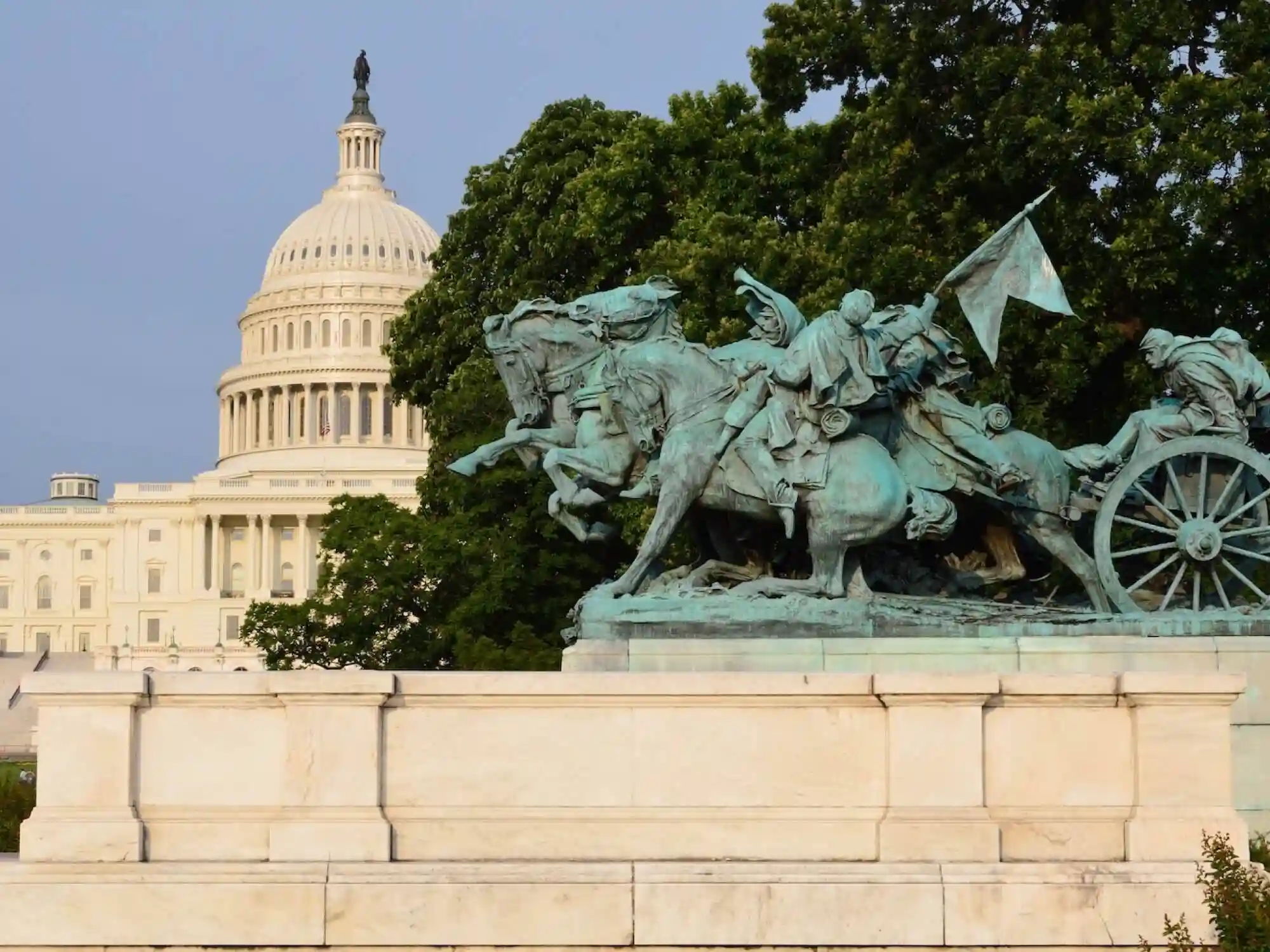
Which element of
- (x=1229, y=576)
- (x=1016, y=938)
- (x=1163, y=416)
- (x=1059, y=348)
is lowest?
(x=1016, y=938)

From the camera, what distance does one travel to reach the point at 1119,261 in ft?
85.4

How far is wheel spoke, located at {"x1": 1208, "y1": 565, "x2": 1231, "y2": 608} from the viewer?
15586 mm

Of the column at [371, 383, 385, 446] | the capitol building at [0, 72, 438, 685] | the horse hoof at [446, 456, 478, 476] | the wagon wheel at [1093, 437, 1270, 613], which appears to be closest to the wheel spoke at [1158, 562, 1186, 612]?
the wagon wheel at [1093, 437, 1270, 613]

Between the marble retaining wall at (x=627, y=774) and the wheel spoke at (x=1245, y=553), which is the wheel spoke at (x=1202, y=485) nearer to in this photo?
the wheel spoke at (x=1245, y=553)

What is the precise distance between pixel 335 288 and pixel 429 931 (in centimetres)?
13696

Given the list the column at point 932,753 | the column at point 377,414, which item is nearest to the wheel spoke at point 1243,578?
the column at point 932,753

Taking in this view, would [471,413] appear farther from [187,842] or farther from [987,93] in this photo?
[187,842]

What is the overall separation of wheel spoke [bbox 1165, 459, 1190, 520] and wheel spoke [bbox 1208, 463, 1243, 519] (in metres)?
0.16

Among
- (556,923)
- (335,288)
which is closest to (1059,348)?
(556,923)

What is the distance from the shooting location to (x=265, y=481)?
141 meters

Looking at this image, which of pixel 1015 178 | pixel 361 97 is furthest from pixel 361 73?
pixel 1015 178

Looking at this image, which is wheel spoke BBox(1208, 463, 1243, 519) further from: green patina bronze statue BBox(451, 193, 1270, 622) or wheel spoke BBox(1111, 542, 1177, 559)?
wheel spoke BBox(1111, 542, 1177, 559)

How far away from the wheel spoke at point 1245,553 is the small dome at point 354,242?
433ft

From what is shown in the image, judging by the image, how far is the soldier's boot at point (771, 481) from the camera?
48.9ft
